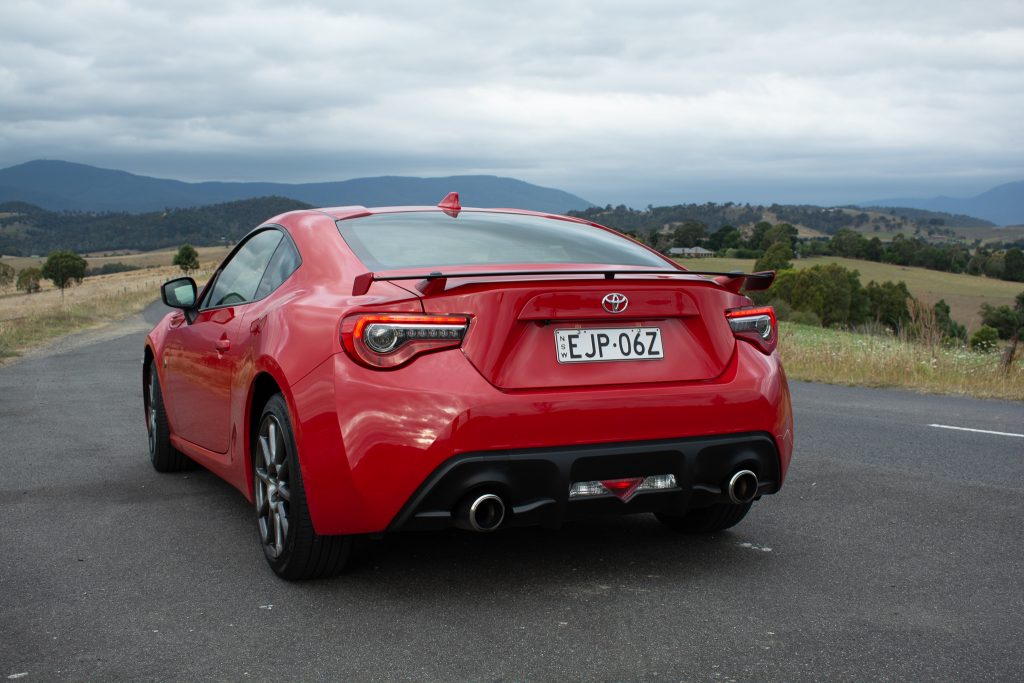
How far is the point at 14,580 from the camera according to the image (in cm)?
419

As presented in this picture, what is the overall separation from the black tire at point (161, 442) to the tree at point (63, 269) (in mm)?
82635

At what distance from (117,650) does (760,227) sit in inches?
4108

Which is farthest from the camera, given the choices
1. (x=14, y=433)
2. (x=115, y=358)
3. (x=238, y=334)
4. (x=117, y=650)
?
(x=115, y=358)

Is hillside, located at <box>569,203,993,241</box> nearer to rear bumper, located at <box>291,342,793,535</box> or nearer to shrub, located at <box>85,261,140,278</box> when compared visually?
shrub, located at <box>85,261,140,278</box>

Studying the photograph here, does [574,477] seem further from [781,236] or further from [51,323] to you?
[781,236]

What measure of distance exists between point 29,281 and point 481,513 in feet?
314

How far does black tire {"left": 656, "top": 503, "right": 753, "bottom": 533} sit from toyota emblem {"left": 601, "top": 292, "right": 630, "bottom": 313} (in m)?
1.36

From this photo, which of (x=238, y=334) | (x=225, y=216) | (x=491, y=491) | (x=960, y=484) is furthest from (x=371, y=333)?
(x=225, y=216)

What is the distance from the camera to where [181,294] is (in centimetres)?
574

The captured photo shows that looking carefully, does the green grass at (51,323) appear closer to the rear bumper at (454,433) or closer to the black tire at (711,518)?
the black tire at (711,518)

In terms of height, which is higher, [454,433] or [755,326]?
[755,326]

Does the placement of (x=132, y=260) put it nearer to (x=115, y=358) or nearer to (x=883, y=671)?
(x=115, y=358)

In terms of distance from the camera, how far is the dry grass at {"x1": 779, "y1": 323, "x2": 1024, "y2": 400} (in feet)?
40.2

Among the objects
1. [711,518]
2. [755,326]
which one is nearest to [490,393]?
[755,326]
